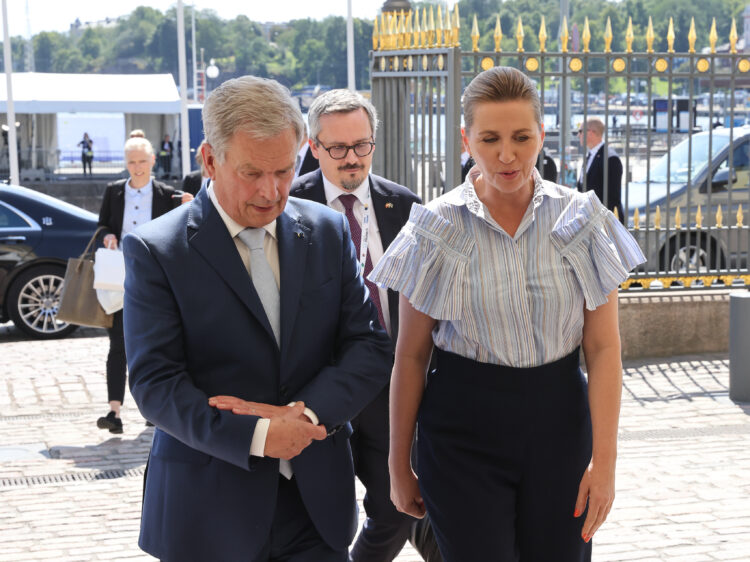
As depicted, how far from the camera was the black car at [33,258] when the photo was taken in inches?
430

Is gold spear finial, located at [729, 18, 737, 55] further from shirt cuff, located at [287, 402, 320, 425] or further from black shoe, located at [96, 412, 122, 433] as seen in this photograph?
shirt cuff, located at [287, 402, 320, 425]

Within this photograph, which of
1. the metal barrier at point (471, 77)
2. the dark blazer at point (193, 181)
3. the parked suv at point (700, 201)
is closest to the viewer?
the metal barrier at point (471, 77)

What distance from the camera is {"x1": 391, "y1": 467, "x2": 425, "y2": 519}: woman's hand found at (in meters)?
3.07

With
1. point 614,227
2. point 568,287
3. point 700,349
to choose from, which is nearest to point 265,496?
point 568,287

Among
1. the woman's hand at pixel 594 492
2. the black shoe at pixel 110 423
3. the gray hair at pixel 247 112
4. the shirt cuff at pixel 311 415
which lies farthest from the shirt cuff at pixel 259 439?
the black shoe at pixel 110 423

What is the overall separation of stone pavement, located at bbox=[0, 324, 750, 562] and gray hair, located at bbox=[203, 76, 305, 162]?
2.80 meters

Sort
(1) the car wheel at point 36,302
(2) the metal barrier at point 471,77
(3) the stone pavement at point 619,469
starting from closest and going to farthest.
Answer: (3) the stone pavement at point 619,469 < (2) the metal barrier at point 471,77 < (1) the car wheel at point 36,302

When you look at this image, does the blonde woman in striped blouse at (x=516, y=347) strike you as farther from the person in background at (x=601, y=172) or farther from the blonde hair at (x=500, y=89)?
the person in background at (x=601, y=172)

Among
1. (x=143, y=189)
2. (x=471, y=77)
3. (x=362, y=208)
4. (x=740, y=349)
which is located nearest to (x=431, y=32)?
(x=471, y=77)

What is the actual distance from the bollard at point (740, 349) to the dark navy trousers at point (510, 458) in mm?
5122

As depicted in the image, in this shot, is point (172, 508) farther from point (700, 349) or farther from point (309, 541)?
point (700, 349)

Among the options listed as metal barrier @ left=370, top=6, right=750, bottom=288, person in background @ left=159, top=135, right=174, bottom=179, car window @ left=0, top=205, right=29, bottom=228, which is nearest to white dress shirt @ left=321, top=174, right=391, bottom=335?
metal barrier @ left=370, top=6, right=750, bottom=288

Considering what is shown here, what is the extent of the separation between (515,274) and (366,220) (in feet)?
3.79

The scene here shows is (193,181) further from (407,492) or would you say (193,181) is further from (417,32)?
(407,492)
